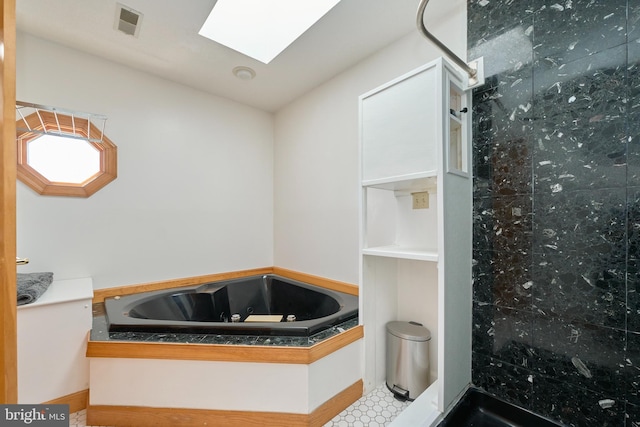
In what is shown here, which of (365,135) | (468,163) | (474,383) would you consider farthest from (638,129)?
(474,383)

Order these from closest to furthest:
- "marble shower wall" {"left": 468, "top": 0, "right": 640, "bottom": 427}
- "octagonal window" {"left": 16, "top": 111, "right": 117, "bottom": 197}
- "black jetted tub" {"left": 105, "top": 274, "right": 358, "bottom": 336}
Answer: "marble shower wall" {"left": 468, "top": 0, "right": 640, "bottom": 427} → "black jetted tub" {"left": 105, "top": 274, "right": 358, "bottom": 336} → "octagonal window" {"left": 16, "top": 111, "right": 117, "bottom": 197}

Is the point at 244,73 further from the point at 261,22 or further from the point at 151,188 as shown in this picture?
the point at 151,188

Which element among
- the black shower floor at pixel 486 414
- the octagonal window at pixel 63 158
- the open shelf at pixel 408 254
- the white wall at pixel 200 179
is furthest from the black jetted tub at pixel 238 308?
the octagonal window at pixel 63 158

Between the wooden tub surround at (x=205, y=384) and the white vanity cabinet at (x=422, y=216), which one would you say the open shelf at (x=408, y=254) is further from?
the wooden tub surround at (x=205, y=384)

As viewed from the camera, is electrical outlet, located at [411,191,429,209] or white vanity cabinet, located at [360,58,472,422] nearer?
white vanity cabinet, located at [360,58,472,422]

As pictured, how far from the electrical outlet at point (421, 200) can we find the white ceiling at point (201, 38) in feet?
3.48

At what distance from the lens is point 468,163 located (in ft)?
4.66

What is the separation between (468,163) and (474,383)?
44.8 inches

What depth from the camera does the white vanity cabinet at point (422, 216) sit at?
1.24 m

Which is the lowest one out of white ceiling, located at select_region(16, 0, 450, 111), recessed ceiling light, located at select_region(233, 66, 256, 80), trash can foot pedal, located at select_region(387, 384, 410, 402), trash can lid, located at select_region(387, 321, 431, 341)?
trash can foot pedal, located at select_region(387, 384, 410, 402)

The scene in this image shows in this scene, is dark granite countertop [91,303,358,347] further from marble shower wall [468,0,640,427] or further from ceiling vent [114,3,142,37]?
ceiling vent [114,3,142,37]

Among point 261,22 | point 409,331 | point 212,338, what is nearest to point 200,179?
point 261,22

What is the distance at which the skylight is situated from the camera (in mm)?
1667

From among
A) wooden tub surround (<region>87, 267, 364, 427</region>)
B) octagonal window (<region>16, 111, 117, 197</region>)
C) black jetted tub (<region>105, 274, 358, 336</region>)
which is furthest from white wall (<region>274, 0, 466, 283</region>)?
octagonal window (<region>16, 111, 117, 197</region>)
